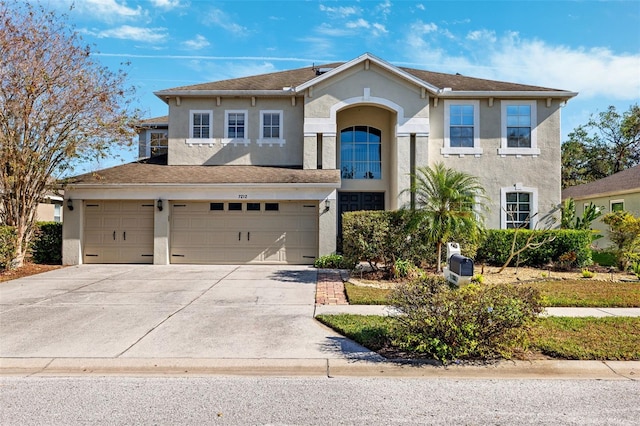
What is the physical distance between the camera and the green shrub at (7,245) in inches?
464

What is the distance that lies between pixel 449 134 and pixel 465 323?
1165 cm

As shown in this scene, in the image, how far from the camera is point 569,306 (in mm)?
8094

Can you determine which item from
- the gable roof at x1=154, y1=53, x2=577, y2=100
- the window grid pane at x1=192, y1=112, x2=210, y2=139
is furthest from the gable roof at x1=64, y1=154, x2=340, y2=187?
the gable roof at x1=154, y1=53, x2=577, y2=100

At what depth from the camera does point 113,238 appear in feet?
46.5

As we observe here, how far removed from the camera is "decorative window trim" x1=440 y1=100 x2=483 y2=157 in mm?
15359

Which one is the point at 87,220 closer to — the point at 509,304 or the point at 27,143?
the point at 27,143

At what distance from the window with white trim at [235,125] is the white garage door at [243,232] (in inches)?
128

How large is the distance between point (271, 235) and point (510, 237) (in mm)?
8225

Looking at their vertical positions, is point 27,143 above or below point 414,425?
above

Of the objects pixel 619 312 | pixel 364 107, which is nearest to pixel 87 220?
pixel 364 107

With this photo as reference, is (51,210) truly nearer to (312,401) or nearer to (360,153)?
(360,153)

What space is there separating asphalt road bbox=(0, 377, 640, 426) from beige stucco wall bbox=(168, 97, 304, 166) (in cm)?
1180

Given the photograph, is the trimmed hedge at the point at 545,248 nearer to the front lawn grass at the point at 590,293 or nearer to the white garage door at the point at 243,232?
the front lawn grass at the point at 590,293

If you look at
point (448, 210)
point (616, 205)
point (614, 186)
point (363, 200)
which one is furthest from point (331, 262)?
point (614, 186)
